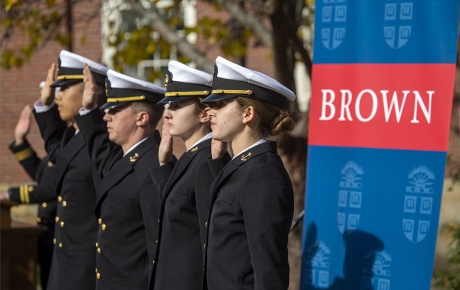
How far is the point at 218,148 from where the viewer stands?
13.2ft

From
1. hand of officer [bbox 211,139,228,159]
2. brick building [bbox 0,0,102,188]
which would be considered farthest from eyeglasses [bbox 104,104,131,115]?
brick building [bbox 0,0,102,188]

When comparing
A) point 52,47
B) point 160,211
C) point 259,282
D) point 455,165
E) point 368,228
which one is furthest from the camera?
point 52,47

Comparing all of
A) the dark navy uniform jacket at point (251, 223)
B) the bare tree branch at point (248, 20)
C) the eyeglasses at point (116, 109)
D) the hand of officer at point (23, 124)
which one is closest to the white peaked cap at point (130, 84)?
the eyeglasses at point (116, 109)

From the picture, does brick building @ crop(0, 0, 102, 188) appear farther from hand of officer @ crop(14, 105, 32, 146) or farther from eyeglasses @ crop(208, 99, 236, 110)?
eyeglasses @ crop(208, 99, 236, 110)

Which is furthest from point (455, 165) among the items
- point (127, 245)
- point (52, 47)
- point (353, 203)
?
point (52, 47)

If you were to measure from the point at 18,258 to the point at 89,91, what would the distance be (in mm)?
1563

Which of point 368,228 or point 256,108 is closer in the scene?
point 256,108

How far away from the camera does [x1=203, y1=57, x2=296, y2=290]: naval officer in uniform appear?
343 centimetres

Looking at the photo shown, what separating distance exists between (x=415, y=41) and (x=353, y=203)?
89cm

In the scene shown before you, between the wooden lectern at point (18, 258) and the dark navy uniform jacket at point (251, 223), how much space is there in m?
2.51

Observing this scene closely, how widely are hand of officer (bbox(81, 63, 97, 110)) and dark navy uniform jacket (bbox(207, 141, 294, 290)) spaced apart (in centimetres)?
142

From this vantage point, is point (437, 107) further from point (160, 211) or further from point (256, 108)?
point (160, 211)

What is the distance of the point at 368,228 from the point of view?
4.54 metres

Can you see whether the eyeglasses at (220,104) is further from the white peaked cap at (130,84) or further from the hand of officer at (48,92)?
the hand of officer at (48,92)
